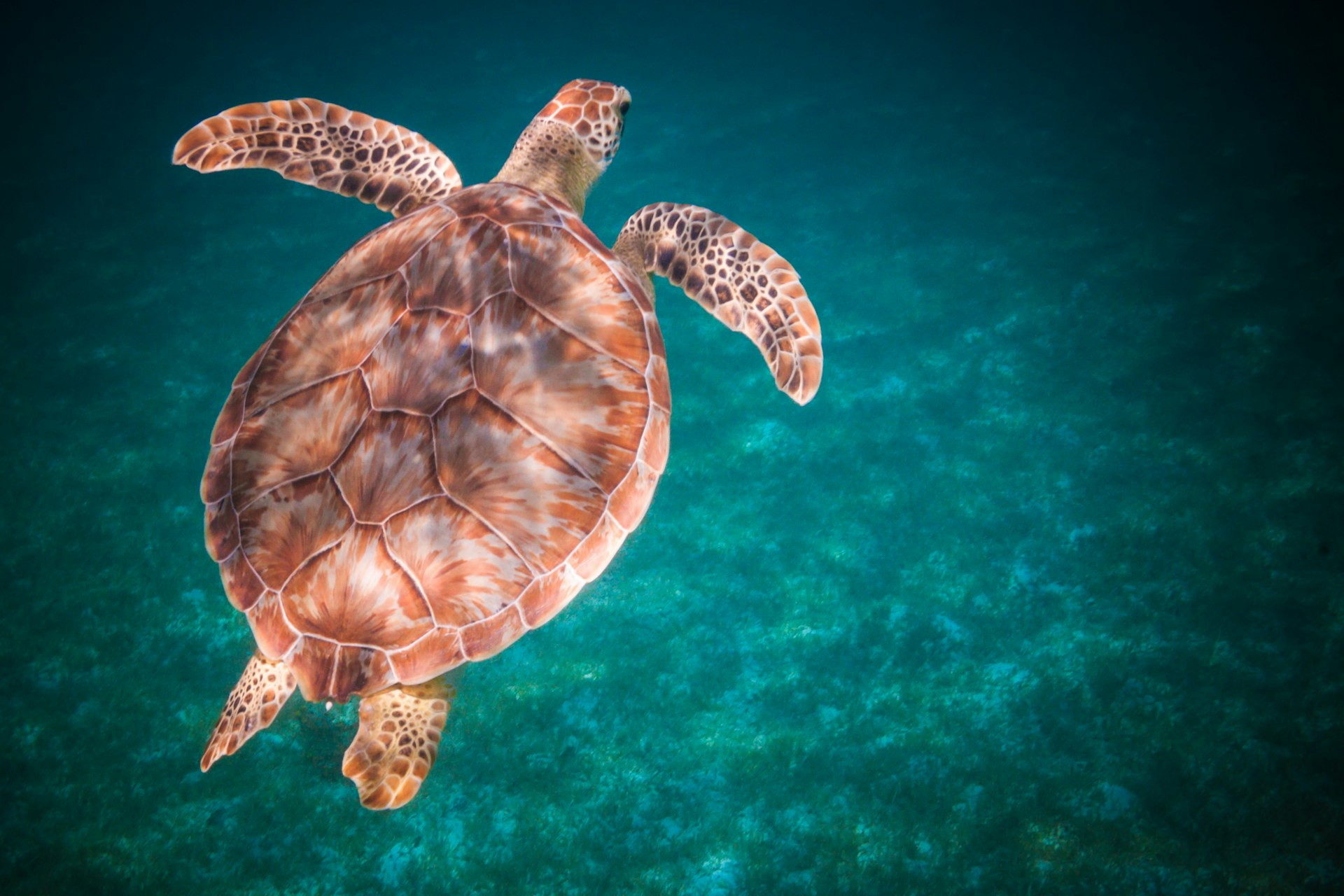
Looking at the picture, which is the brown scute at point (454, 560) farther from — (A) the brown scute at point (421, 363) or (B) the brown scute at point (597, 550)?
(A) the brown scute at point (421, 363)

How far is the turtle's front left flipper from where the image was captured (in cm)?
255

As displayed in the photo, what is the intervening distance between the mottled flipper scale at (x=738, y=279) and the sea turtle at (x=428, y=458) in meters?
0.02

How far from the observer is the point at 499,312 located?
1677 mm

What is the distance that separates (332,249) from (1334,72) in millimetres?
10187

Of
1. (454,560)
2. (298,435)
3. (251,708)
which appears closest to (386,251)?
(298,435)

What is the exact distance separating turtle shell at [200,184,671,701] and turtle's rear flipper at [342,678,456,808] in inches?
14.9

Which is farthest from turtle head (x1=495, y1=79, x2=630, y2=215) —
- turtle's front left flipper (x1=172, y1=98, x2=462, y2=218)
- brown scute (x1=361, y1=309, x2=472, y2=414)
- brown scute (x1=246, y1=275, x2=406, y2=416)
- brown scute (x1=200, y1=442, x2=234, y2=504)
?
brown scute (x1=200, y1=442, x2=234, y2=504)

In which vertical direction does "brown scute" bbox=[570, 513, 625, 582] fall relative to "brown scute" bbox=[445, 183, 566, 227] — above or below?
below

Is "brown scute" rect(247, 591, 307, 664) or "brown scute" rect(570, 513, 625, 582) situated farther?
"brown scute" rect(570, 513, 625, 582)

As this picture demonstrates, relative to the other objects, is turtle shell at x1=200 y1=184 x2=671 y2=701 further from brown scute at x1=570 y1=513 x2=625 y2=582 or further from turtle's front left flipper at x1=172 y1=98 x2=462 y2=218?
turtle's front left flipper at x1=172 y1=98 x2=462 y2=218

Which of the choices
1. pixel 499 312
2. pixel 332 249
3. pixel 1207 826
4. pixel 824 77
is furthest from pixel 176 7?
pixel 1207 826

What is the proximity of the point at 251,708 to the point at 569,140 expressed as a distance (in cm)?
235

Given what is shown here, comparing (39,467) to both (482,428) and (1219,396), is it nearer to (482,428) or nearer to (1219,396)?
(482,428)

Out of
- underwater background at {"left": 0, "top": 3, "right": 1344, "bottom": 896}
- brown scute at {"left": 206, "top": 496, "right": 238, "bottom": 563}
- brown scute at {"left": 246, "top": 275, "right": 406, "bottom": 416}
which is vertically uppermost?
brown scute at {"left": 246, "top": 275, "right": 406, "bottom": 416}
